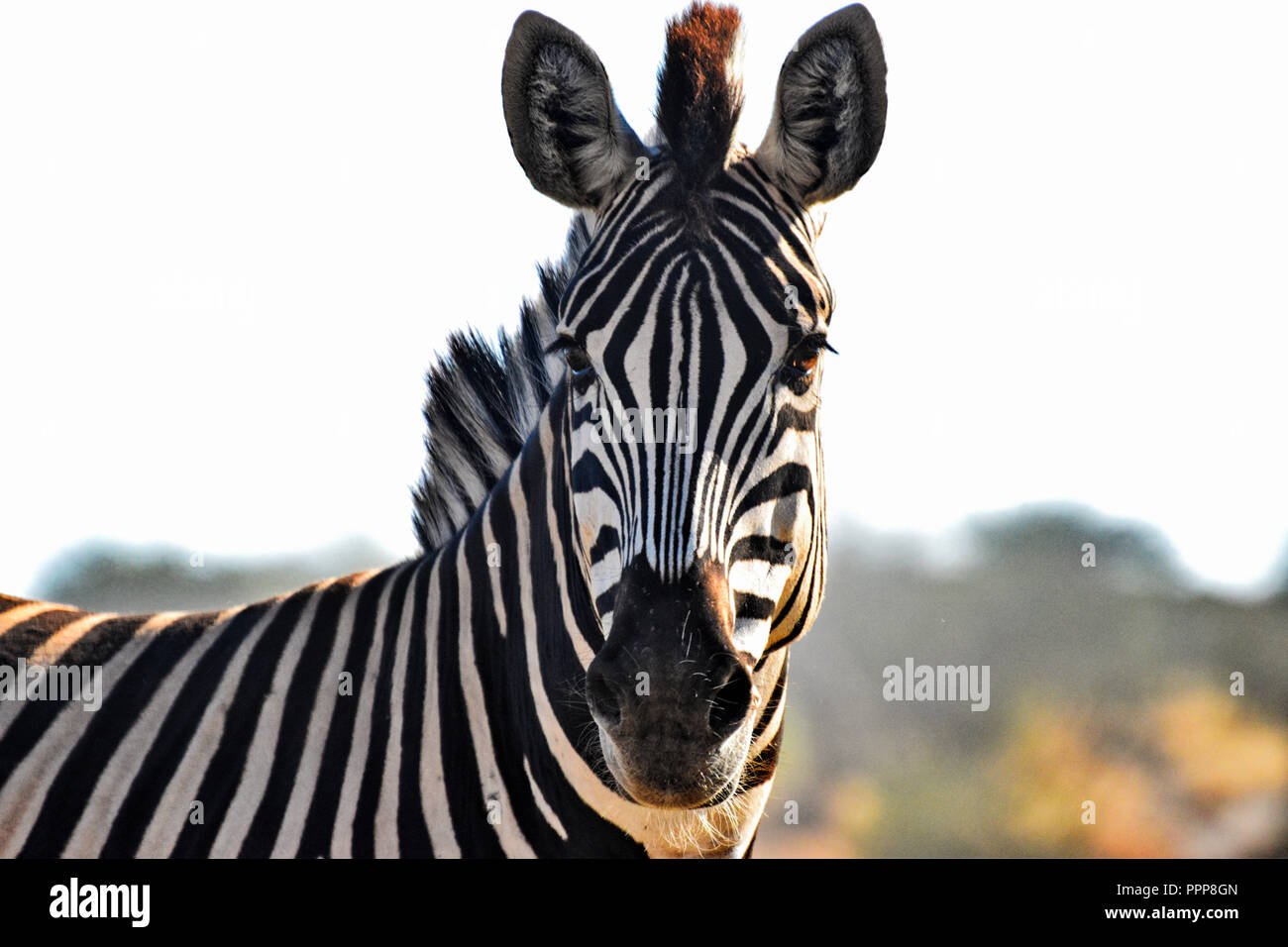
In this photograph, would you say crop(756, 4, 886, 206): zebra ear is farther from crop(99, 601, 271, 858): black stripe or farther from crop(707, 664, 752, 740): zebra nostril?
crop(99, 601, 271, 858): black stripe

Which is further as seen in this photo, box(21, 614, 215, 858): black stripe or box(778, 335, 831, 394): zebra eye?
box(21, 614, 215, 858): black stripe

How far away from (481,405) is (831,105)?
7.27ft

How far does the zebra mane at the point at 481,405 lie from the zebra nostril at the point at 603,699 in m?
2.15

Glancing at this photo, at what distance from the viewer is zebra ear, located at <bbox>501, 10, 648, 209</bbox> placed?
443 centimetres

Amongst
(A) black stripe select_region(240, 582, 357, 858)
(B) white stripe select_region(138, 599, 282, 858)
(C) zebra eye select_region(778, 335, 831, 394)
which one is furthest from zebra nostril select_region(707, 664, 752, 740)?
(B) white stripe select_region(138, 599, 282, 858)

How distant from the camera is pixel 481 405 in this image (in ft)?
18.2

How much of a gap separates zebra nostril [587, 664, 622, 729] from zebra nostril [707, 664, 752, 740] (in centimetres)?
→ 28

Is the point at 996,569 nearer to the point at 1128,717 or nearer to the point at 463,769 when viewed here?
the point at 1128,717

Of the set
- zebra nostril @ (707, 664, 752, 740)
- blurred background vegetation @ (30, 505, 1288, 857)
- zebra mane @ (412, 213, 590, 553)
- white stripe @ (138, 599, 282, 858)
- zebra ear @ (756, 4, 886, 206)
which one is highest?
zebra ear @ (756, 4, 886, 206)

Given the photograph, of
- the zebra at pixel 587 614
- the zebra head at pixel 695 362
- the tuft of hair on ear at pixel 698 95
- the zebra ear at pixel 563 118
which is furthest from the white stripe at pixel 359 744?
the tuft of hair on ear at pixel 698 95

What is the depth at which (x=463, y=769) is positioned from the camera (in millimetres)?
4191
